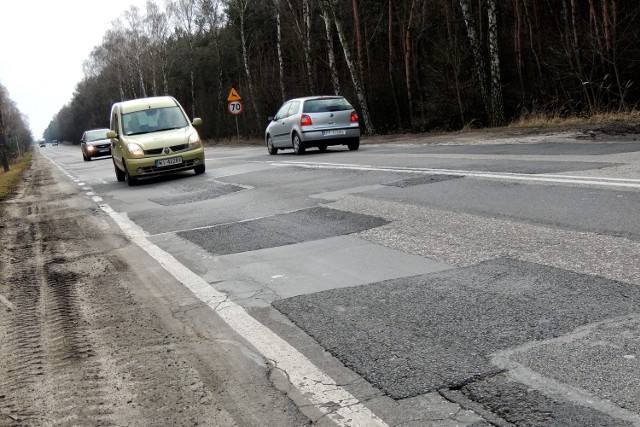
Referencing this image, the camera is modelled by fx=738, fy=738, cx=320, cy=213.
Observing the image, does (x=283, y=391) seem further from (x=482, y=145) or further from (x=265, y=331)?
(x=482, y=145)

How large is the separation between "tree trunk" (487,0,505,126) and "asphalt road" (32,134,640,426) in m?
14.9

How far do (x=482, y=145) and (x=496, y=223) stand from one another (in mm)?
10830

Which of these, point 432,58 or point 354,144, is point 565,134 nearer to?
point 354,144

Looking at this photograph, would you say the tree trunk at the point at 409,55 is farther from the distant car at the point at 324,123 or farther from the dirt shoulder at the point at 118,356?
the dirt shoulder at the point at 118,356

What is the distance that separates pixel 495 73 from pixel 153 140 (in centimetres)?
1361

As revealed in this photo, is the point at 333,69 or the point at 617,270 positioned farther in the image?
the point at 333,69

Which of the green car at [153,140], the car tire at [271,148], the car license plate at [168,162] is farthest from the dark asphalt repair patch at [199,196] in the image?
the car tire at [271,148]

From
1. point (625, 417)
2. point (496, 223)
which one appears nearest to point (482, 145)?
point (496, 223)

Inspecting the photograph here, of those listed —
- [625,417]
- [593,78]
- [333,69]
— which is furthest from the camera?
[333,69]

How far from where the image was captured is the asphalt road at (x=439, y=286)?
10.5 feet

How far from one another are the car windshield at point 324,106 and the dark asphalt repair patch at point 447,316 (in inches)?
657

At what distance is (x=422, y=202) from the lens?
9156 millimetres

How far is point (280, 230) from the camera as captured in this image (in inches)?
324

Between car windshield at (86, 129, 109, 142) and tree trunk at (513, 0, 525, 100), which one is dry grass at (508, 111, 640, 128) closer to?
tree trunk at (513, 0, 525, 100)
